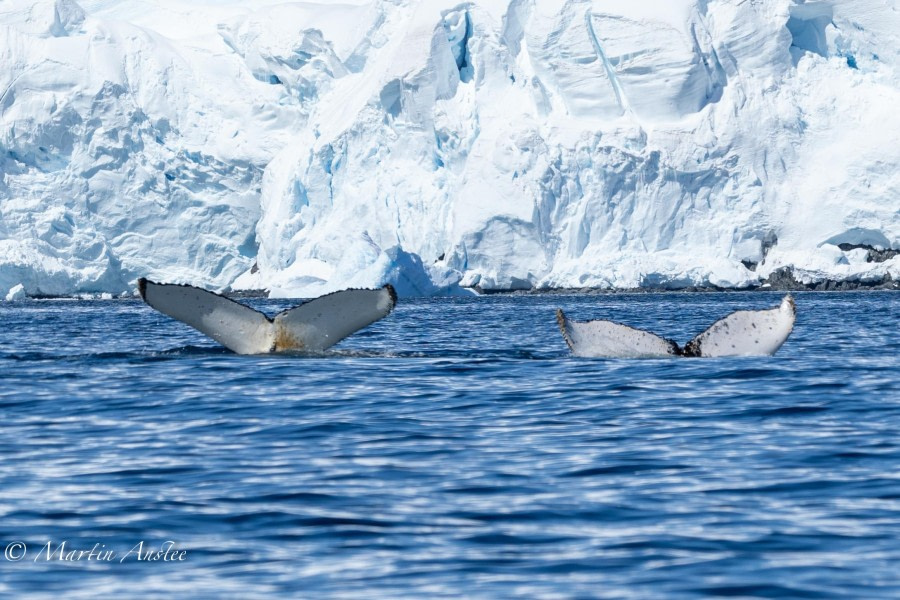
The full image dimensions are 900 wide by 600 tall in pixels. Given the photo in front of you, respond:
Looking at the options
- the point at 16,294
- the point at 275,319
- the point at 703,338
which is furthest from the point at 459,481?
the point at 16,294

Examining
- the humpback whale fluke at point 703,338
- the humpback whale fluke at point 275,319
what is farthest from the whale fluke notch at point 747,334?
the humpback whale fluke at point 275,319

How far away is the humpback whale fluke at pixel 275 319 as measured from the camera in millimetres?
11211

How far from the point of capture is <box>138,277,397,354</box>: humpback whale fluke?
1121 centimetres

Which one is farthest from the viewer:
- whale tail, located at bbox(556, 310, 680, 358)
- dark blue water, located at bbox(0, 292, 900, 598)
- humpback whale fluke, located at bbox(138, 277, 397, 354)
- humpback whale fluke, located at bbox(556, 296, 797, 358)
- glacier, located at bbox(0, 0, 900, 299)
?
glacier, located at bbox(0, 0, 900, 299)

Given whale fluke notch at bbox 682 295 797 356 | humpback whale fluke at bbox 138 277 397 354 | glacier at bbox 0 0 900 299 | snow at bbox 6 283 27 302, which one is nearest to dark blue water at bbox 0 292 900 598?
whale fluke notch at bbox 682 295 797 356

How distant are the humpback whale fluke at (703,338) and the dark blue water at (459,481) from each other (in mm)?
257

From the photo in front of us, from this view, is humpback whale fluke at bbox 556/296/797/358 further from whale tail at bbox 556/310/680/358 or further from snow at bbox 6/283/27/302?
snow at bbox 6/283/27/302

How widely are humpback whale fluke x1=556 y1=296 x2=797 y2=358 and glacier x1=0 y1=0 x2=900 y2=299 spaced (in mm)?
40146

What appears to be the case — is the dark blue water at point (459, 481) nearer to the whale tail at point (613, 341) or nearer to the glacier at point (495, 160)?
the whale tail at point (613, 341)

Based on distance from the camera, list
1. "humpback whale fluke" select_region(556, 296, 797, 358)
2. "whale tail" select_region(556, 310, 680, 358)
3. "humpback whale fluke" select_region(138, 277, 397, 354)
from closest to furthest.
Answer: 1. "humpback whale fluke" select_region(138, 277, 397, 354)
2. "humpback whale fluke" select_region(556, 296, 797, 358)
3. "whale tail" select_region(556, 310, 680, 358)

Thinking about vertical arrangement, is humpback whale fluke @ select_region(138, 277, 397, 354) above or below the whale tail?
above

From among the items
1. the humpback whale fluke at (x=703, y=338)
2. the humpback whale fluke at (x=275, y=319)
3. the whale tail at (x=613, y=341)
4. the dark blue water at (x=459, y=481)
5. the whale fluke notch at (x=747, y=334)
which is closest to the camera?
the dark blue water at (x=459, y=481)

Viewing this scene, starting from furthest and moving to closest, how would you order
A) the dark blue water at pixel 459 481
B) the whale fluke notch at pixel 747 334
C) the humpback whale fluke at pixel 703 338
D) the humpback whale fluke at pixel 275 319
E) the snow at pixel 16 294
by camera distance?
the snow at pixel 16 294, the humpback whale fluke at pixel 703 338, the whale fluke notch at pixel 747 334, the humpback whale fluke at pixel 275 319, the dark blue water at pixel 459 481

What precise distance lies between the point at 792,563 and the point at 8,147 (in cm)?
6935
